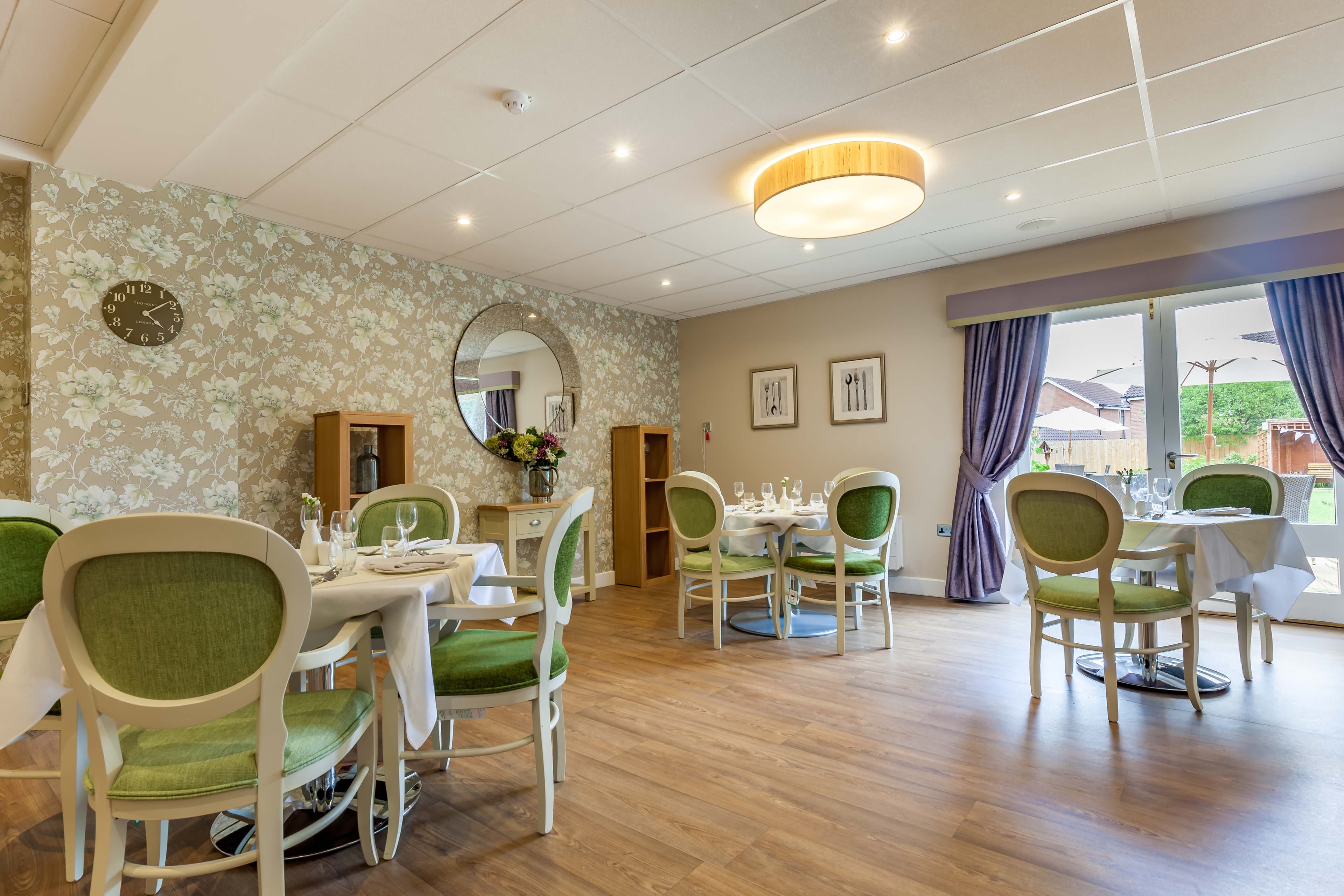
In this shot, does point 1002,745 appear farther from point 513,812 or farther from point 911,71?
point 911,71

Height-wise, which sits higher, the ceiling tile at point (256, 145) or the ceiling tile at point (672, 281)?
the ceiling tile at point (256, 145)

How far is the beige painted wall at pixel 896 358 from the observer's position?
446 cm

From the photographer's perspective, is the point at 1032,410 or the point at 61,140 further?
the point at 1032,410

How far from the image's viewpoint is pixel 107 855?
1.36 metres

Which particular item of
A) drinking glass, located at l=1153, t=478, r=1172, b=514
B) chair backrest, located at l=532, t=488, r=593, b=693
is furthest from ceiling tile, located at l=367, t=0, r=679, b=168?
drinking glass, located at l=1153, t=478, r=1172, b=514

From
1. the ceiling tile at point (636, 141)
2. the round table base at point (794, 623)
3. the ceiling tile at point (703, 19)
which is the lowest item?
the round table base at point (794, 623)

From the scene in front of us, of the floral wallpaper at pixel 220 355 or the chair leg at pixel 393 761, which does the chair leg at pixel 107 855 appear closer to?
the chair leg at pixel 393 761

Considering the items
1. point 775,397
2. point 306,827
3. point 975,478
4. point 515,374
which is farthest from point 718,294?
point 306,827

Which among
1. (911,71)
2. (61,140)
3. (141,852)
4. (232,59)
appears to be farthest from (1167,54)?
(61,140)

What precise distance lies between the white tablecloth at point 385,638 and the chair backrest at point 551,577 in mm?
269

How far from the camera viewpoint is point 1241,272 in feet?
13.7

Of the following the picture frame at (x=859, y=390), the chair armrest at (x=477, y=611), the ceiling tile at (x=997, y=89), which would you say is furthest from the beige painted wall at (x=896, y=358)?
the chair armrest at (x=477, y=611)

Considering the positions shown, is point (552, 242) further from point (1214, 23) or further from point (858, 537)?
point (1214, 23)

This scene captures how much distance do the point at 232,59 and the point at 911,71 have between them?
8.25 feet
